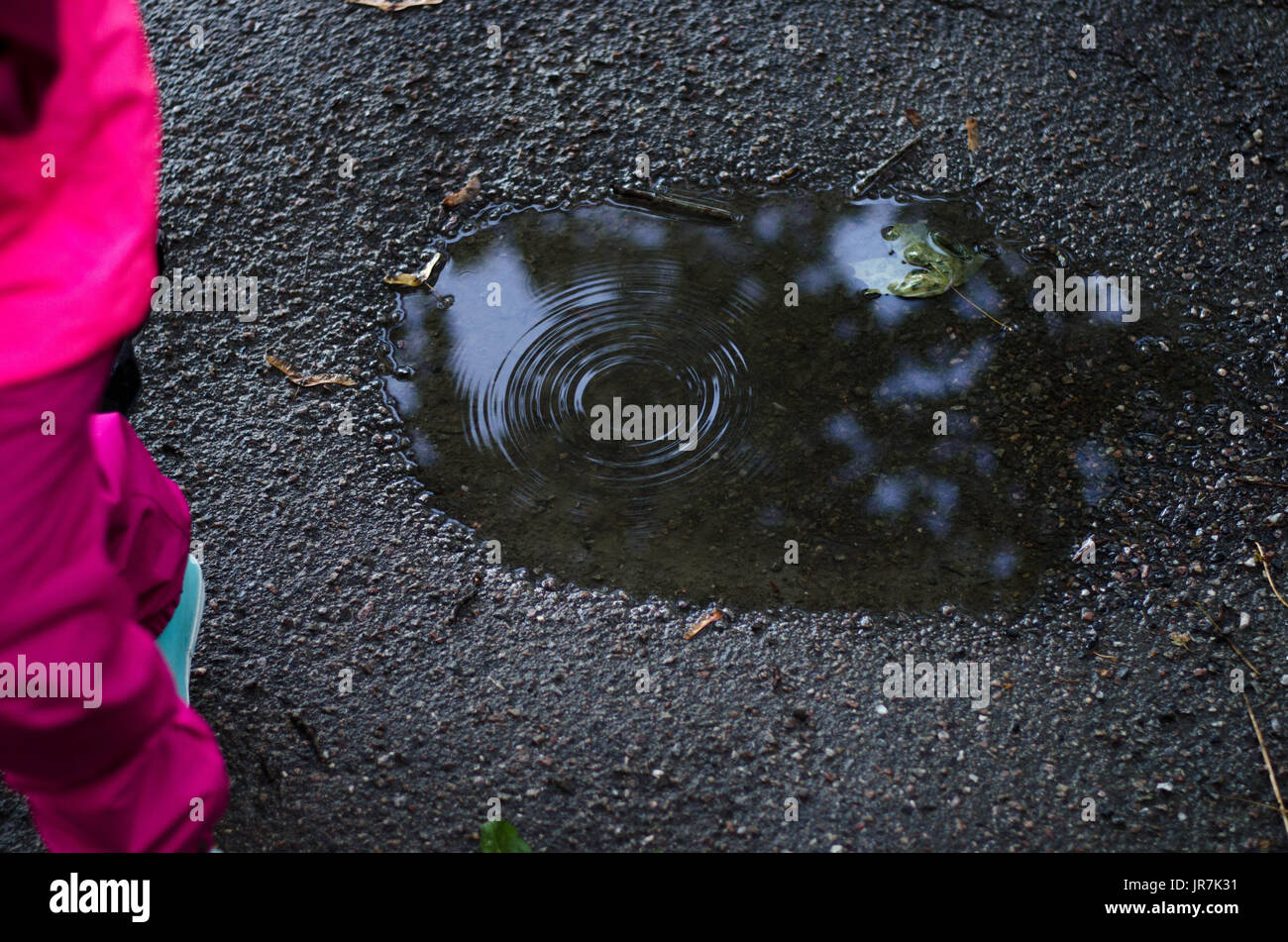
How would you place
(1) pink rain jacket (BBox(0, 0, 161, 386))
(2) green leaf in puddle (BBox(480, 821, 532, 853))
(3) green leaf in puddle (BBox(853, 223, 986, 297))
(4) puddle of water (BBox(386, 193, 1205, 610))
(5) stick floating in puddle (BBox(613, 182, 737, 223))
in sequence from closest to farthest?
(1) pink rain jacket (BBox(0, 0, 161, 386)) → (2) green leaf in puddle (BBox(480, 821, 532, 853)) → (4) puddle of water (BBox(386, 193, 1205, 610)) → (3) green leaf in puddle (BBox(853, 223, 986, 297)) → (5) stick floating in puddle (BBox(613, 182, 737, 223))

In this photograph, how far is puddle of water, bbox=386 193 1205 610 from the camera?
2355 millimetres

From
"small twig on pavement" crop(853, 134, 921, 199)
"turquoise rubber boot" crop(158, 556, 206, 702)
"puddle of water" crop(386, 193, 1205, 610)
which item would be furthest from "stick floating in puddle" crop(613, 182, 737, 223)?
"turquoise rubber boot" crop(158, 556, 206, 702)

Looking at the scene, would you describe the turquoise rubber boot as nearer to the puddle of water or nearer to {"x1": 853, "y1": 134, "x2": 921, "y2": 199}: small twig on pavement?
the puddle of water

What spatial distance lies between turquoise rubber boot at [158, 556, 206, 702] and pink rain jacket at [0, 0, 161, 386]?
786 millimetres

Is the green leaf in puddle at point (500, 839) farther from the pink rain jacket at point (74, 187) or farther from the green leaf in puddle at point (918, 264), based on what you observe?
the green leaf in puddle at point (918, 264)

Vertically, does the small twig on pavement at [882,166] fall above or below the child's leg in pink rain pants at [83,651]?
above

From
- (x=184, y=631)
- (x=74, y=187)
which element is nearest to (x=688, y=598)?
(x=184, y=631)

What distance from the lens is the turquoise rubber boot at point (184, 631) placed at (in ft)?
6.68

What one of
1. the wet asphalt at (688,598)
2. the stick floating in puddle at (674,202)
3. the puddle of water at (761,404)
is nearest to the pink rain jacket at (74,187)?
the wet asphalt at (688,598)

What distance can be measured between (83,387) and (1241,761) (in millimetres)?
2009

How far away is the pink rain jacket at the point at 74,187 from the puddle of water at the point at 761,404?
112 centimetres

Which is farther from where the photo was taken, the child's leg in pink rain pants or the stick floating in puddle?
the stick floating in puddle

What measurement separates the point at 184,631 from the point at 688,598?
3.18 ft

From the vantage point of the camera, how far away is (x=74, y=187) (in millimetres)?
1373
